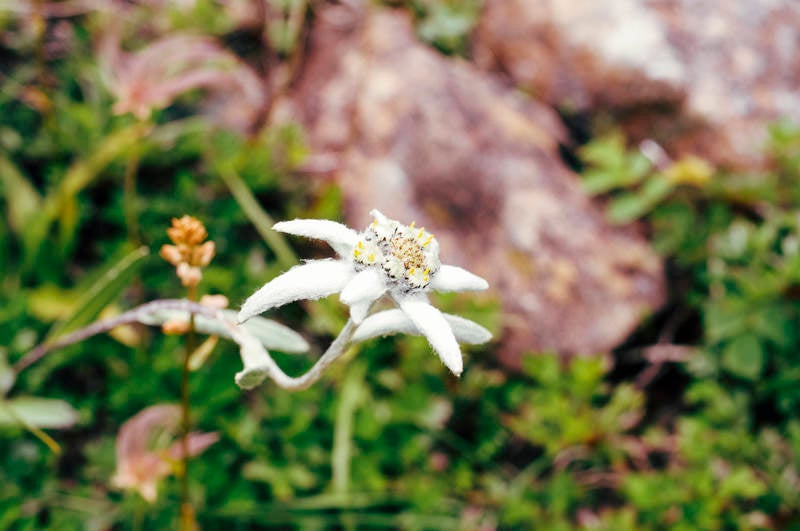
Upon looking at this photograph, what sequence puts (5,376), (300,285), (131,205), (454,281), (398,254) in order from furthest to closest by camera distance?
(131,205)
(5,376)
(454,281)
(398,254)
(300,285)

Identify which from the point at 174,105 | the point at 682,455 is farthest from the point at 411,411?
the point at 174,105

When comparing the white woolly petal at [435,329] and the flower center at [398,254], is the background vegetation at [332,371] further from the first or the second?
the white woolly petal at [435,329]

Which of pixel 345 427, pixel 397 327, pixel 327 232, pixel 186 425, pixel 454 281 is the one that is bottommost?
pixel 345 427

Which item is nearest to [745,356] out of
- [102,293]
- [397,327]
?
[397,327]

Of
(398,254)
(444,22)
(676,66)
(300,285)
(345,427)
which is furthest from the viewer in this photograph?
(444,22)

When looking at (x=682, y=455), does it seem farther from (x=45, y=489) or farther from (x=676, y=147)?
(x=45, y=489)

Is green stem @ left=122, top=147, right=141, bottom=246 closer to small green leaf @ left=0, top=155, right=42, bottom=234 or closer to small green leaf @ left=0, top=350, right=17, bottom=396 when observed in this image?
small green leaf @ left=0, top=155, right=42, bottom=234

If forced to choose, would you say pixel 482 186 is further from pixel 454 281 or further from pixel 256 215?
pixel 454 281
